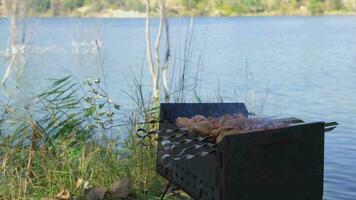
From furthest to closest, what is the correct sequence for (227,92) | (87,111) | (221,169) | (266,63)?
(266,63)
(227,92)
(87,111)
(221,169)

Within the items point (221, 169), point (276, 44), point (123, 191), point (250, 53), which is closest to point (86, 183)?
point (123, 191)

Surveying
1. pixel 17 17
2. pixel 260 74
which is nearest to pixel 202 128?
pixel 17 17

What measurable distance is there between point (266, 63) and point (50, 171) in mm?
15426

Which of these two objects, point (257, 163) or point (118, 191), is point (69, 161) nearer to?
point (118, 191)

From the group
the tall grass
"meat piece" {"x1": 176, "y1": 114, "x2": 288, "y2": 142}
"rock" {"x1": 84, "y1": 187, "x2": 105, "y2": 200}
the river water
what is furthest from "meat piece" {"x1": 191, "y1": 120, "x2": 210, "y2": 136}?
the river water

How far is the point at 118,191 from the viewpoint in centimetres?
388

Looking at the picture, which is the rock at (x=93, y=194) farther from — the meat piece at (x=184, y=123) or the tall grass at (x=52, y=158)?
the meat piece at (x=184, y=123)

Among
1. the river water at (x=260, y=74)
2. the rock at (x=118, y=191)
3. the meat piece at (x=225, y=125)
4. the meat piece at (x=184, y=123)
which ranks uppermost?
the meat piece at (x=225, y=125)

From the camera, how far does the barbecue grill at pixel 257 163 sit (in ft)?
8.15

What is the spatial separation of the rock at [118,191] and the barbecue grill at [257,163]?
1.08 metres

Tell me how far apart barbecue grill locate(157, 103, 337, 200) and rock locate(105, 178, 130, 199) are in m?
1.08

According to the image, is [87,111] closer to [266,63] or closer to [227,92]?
[227,92]

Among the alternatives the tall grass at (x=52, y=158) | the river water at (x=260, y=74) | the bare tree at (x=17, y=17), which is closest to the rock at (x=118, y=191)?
the tall grass at (x=52, y=158)

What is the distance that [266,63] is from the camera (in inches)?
748
